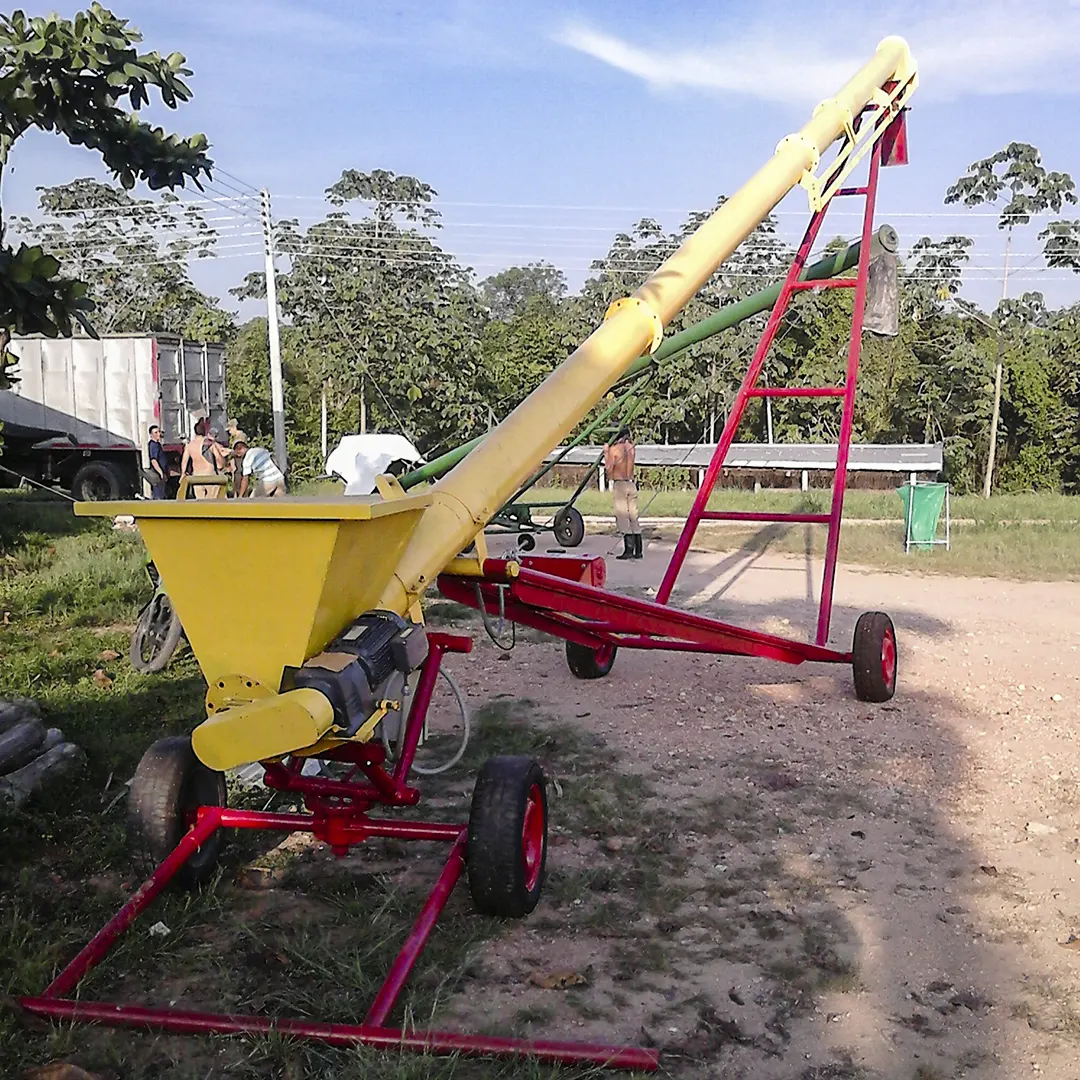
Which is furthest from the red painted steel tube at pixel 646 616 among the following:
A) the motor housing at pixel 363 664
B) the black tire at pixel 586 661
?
the black tire at pixel 586 661

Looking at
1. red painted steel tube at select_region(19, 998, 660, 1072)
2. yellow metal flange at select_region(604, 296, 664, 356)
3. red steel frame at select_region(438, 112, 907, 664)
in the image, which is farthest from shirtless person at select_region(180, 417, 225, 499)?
red painted steel tube at select_region(19, 998, 660, 1072)

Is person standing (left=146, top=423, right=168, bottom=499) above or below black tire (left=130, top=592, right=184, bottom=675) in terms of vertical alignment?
above

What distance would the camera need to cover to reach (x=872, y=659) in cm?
703

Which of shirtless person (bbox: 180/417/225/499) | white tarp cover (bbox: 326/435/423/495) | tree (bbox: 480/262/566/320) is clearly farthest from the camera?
tree (bbox: 480/262/566/320)

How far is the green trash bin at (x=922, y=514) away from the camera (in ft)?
48.2

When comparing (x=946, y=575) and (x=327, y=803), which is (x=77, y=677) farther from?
(x=946, y=575)

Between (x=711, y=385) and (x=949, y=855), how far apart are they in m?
25.7

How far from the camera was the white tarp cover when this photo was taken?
17562 millimetres

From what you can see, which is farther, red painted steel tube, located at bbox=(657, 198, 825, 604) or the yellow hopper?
red painted steel tube, located at bbox=(657, 198, 825, 604)

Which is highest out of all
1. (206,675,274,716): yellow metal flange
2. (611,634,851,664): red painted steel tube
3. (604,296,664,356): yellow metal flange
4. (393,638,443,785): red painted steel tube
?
(604,296,664,356): yellow metal flange

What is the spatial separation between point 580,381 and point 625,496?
369 inches

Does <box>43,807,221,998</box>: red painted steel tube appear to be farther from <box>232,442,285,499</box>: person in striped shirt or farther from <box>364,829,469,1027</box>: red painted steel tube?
<box>232,442,285,499</box>: person in striped shirt

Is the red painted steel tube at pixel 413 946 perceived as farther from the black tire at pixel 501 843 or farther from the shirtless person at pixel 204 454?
the shirtless person at pixel 204 454

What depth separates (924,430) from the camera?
3244cm
